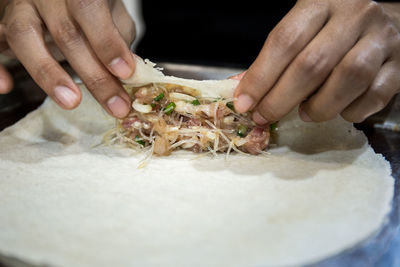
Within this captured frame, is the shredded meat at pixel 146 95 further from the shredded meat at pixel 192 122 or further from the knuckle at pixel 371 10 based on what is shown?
the knuckle at pixel 371 10

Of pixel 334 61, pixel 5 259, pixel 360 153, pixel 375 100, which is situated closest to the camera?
pixel 5 259

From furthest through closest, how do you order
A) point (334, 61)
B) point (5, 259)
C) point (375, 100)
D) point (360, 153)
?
point (360, 153), point (375, 100), point (334, 61), point (5, 259)

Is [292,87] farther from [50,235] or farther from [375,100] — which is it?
[50,235]

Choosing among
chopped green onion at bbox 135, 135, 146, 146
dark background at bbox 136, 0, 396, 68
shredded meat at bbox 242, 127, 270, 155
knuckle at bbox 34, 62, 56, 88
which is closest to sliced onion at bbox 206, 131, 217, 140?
shredded meat at bbox 242, 127, 270, 155

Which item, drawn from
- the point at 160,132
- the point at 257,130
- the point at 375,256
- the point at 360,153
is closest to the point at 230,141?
the point at 257,130

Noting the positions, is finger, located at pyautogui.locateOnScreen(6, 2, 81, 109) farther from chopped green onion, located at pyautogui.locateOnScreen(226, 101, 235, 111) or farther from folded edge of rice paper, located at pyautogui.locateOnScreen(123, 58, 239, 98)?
chopped green onion, located at pyautogui.locateOnScreen(226, 101, 235, 111)

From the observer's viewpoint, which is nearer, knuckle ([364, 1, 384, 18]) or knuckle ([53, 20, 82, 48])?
knuckle ([364, 1, 384, 18])
